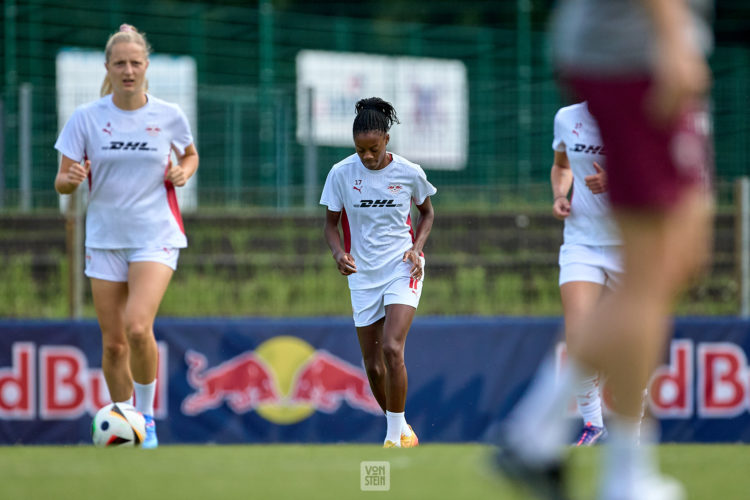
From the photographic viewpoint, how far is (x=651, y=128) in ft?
9.05

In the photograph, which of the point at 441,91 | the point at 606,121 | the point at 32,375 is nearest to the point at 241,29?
the point at 441,91

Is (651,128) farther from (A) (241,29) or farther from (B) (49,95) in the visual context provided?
(A) (241,29)

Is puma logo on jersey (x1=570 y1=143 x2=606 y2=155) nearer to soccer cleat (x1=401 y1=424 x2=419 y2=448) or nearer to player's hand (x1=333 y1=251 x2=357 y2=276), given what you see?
player's hand (x1=333 y1=251 x2=357 y2=276)

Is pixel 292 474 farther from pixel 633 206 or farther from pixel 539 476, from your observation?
pixel 633 206

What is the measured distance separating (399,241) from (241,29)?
12.0 metres

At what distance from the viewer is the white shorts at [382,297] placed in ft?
20.1

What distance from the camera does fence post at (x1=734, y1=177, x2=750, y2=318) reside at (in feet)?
29.8

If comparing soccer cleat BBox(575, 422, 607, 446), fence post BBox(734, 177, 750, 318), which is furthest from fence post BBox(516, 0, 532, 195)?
soccer cleat BBox(575, 422, 607, 446)

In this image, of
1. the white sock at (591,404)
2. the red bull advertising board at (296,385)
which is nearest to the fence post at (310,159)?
the red bull advertising board at (296,385)

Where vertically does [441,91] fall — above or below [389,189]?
above

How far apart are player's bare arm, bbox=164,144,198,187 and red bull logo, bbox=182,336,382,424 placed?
239 centimetres

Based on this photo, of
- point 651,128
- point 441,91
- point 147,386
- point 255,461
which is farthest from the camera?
point 441,91

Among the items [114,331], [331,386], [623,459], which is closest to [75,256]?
[331,386]

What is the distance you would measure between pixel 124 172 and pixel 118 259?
52 centimetres
